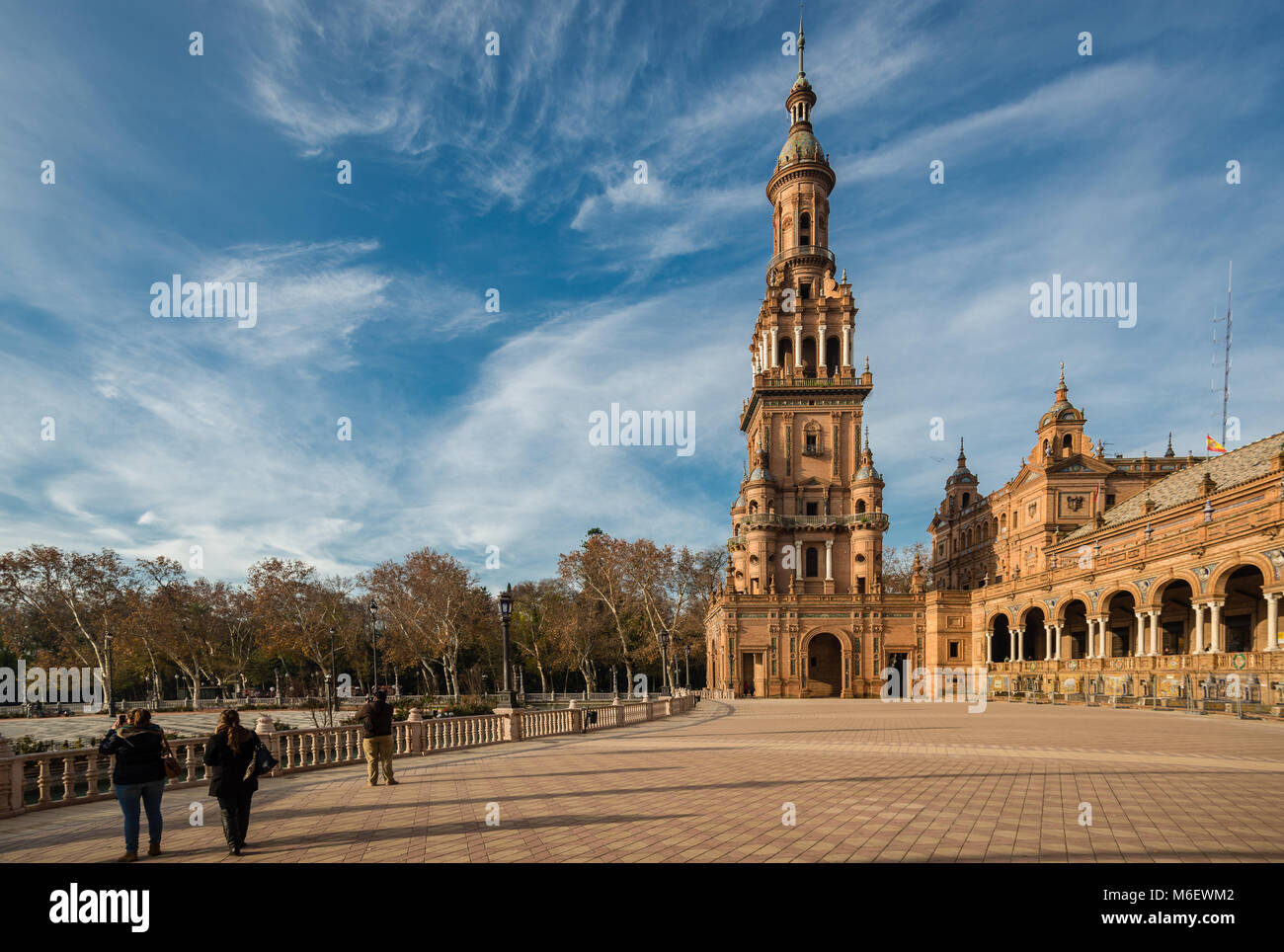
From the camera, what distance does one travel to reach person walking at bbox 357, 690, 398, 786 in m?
10.6

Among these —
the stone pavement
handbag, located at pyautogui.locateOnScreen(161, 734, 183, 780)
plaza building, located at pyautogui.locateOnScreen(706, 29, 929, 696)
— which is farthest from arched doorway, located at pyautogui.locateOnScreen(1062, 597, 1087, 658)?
handbag, located at pyautogui.locateOnScreen(161, 734, 183, 780)

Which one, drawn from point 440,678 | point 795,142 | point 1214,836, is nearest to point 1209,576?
point 1214,836

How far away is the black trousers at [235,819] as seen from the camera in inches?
280

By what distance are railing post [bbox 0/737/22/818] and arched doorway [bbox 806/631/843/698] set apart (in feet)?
162

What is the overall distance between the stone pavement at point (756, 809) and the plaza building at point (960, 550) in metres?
19.5

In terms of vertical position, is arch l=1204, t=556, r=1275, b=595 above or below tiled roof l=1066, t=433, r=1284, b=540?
below

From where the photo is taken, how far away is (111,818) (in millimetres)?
9414

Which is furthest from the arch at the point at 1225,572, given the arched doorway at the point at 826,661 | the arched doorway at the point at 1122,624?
the arched doorway at the point at 826,661

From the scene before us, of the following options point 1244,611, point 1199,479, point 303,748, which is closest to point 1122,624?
point 1244,611

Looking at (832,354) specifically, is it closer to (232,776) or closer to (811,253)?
(811,253)

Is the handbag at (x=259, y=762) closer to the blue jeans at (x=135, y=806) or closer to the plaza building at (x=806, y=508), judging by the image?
the blue jeans at (x=135, y=806)

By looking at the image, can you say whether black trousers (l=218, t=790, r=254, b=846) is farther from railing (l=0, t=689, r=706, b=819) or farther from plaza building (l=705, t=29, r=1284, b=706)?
plaza building (l=705, t=29, r=1284, b=706)
